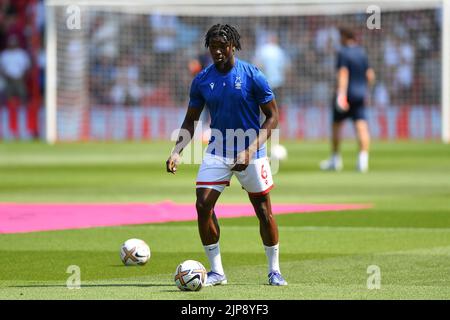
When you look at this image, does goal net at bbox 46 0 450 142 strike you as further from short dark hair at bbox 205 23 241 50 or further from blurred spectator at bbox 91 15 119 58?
short dark hair at bbox 205 23 241 50

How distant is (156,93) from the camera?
36938mm

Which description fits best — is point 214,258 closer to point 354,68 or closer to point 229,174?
point 229,174

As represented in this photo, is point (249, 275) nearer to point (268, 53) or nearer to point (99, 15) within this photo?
point (268, 53)

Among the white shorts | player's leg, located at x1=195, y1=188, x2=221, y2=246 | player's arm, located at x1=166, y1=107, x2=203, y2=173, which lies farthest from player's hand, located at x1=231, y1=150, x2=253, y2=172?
player's arm, located at x1=166, y1=107, x2=203, y2=173

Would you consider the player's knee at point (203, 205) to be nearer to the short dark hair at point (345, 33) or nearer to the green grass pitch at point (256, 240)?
the green grass pitch at point (256, 240)

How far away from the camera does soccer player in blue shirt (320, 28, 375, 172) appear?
23.6 m

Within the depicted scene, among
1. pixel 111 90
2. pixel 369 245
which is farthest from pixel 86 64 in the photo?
pixel 369 245

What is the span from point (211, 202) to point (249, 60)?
27111mm

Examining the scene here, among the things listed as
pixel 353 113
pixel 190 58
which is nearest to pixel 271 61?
pixel 190 58

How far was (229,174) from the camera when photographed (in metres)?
10.1

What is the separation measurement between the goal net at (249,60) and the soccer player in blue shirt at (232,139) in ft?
80.8

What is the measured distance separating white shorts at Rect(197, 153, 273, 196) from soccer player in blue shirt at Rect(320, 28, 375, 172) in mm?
13580

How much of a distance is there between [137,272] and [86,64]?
26.3 metres
